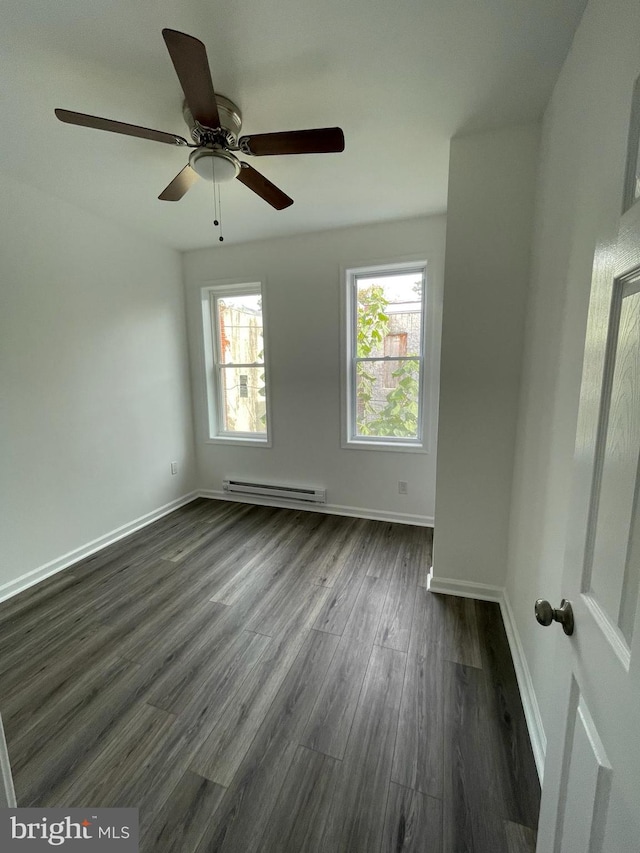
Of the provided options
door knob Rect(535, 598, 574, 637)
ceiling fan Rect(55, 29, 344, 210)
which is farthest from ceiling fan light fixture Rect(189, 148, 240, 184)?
door knob Rect(535, 598, 574, 637)

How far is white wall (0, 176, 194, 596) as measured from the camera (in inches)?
87.9

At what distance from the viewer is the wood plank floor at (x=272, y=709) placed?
1094 millimetres

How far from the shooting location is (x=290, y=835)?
105cm

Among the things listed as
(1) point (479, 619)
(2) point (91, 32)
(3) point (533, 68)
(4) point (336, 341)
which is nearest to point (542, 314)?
(3) point (533, 68)

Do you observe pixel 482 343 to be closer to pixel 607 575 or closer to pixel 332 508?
pixel 607 575

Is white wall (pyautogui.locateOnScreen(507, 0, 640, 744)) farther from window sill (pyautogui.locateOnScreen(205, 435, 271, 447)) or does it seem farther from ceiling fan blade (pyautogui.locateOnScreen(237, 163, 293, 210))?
window sill (pyautogui.locateOnScreen(205, 435, 271, 447))

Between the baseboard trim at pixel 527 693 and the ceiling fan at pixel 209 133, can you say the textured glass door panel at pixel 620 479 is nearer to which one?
the baseboard trim at pixel 527 693

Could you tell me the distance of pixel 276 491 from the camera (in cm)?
357

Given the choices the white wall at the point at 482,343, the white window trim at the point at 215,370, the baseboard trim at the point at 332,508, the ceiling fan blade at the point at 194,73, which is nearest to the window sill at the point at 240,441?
the white window trim at the point at 215,370

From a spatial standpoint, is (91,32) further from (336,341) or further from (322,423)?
(322,423)

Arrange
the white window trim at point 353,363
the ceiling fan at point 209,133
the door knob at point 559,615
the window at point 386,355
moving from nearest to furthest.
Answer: the door knob at point 559,615 < the ceiling fan at point 209,133 < the white window trim at point 353,363 < the window at point 386,355

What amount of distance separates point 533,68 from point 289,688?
2.86 m

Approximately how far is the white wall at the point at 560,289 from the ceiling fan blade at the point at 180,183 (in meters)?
1.63

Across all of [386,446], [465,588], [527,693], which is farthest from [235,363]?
[527,693]
